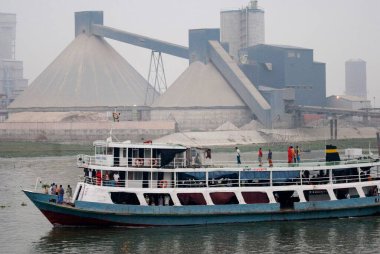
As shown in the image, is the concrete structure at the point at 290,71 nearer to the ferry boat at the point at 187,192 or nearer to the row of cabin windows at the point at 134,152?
the ferry boat at the point at 187,192

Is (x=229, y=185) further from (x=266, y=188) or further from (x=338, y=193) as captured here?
(x=338, y=193)

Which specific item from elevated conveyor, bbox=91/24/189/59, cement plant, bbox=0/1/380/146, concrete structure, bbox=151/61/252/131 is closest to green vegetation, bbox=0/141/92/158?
cement plant, bbox=0/1/380/146

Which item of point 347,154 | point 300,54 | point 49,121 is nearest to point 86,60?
point 49,121

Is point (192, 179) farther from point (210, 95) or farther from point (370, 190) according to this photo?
point (210, 95)

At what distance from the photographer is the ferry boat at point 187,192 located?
4038cm

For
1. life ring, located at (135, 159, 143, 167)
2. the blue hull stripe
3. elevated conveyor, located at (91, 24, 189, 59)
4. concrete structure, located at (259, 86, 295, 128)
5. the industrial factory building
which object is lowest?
the blue hull stripe

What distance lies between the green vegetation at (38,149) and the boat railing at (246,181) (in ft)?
198

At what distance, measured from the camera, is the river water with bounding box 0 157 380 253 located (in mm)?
36531

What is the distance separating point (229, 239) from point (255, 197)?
404 centimetres

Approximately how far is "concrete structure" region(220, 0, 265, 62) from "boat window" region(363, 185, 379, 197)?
120741mm

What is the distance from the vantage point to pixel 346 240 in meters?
37.9

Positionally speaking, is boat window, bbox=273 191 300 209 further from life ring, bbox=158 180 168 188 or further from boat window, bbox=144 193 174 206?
life ring, bbox=158 180 168 188

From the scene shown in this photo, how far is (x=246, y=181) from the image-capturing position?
41.9 metres

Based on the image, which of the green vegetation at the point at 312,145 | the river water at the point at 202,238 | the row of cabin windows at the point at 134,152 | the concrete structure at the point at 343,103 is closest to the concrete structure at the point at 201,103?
the green vegetation at the point at 312,145
